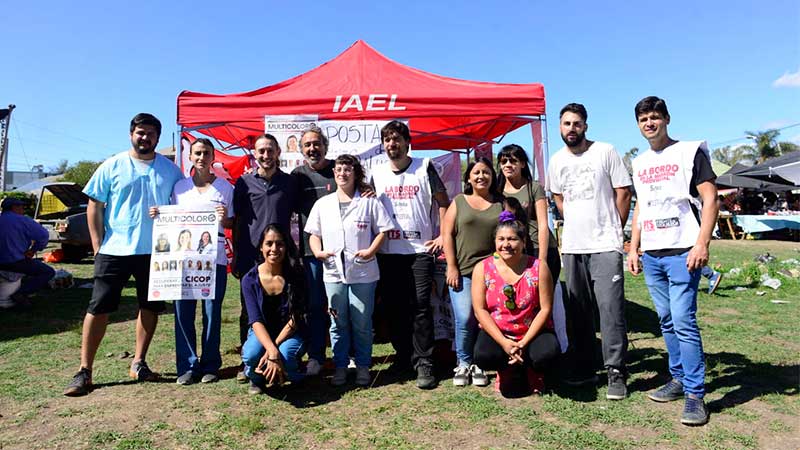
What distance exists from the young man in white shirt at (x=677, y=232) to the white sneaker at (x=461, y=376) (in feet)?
4.07

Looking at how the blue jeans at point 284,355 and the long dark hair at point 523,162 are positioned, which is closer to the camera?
the blue jeans at point 284,355

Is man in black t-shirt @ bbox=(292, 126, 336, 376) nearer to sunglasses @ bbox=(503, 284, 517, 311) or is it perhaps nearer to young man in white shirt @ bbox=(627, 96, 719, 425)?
sunglasses @ bbox=(503, 284, 517, 311)

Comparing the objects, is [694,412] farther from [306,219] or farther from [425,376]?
[306,219]

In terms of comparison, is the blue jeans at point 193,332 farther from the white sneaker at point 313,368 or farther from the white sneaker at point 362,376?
the white sneaker at point 362,376

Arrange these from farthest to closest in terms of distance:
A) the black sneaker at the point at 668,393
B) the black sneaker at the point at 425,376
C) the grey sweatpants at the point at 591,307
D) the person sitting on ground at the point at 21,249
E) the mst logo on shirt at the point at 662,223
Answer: the person sitting on ground at the point at 21,249 → the black sneaker at the point at 425,376 → the grey sweatpants at the point at 591,307 → the black sneaker at the point at 668,393 → the mst logo on shirt at the point at 662,223

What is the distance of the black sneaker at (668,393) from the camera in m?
3.25

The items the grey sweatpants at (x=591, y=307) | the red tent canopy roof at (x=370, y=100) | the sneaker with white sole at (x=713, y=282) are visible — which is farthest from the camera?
the sneaker with white sole at (x=713, y=282)

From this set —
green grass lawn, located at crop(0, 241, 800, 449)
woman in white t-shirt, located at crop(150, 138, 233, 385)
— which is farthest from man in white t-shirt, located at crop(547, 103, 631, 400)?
woman in white t-shirt, located at crop(150, 138, 233, 385)

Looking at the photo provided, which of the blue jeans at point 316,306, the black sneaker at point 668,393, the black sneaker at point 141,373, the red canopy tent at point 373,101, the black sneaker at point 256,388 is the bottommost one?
the black sneaker at point 668,393

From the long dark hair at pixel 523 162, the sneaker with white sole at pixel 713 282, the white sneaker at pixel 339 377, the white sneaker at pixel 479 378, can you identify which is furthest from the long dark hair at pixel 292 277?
the sneaker with white sole at pixel 713 282

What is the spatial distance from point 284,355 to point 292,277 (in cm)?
55

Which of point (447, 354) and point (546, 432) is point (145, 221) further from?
point (546, 432)

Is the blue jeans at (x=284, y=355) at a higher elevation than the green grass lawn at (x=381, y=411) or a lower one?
higher

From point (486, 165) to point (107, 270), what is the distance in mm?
2845
